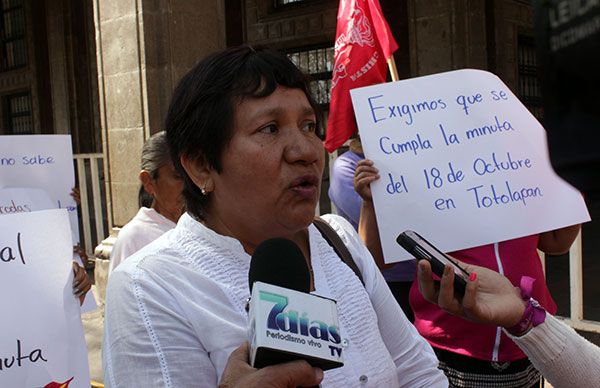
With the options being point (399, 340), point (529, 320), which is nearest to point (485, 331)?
point (529, 320)

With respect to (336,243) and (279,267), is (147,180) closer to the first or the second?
(336,243)

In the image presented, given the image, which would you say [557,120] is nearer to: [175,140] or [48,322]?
[175,140]

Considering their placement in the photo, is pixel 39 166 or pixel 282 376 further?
pixel 39 166

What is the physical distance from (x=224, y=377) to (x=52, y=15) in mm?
14349

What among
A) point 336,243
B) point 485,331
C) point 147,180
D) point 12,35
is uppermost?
point 12,35

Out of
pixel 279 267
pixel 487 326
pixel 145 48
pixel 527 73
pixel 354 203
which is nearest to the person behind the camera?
pixel 279 267

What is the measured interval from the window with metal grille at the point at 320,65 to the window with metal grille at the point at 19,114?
7500 mm

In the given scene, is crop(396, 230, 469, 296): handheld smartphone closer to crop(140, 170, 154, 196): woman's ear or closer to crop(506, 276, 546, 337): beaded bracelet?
crop(506, 276, 546, 337): beaded bracelet

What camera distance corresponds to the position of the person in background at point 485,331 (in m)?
2.05

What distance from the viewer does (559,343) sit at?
1619mm

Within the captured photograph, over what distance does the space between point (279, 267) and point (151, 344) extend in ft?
1.04

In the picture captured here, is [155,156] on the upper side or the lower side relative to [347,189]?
upper

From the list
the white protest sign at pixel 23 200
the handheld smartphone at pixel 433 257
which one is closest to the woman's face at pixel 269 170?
the handheld smartphone at pixel 433 257

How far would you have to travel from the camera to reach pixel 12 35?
49.1ft
